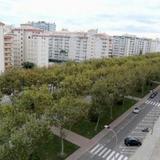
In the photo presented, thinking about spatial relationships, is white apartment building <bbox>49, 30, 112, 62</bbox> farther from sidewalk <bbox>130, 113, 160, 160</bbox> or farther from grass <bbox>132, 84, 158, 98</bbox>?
sidewalk <bbox>130, 113, 160, 160</bbox>

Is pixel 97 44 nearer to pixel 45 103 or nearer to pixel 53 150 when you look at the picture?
pixel 45 103

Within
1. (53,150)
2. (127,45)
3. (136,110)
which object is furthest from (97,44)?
(53,150)

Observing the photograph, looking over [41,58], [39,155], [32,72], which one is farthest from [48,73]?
[41,58]

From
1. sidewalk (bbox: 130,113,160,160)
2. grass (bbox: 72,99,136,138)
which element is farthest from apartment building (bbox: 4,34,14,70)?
sidewalk (bbox: 130,113,160,160)

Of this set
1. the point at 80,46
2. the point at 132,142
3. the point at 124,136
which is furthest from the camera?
the point at 80,46

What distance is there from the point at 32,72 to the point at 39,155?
80.2 ft

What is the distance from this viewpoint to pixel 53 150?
31266 millimetres

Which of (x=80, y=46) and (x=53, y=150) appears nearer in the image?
(x=53, y=150)

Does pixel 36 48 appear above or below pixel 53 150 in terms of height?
above

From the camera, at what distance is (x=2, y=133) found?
2133 cm

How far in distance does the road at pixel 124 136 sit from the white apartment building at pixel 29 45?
2090 inches

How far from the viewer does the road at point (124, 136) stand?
31141 millimetres

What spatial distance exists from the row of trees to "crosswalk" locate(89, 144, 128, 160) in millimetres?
4521

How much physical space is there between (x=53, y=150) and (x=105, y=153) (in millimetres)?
6700
